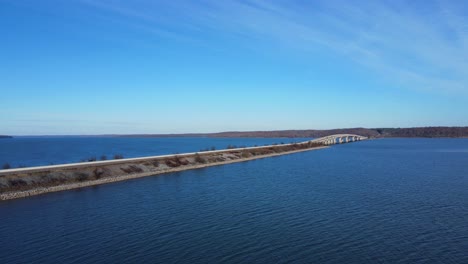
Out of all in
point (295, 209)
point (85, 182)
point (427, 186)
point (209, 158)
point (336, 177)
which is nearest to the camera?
point (295, 209)

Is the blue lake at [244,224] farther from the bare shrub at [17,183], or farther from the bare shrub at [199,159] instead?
the bare shrub at [199,159]

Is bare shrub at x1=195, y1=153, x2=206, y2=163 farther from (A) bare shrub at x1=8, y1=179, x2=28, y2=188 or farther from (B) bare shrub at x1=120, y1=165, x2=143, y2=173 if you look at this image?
(A) bare shrub at x1=8, y1=179, x2=28, y2=188

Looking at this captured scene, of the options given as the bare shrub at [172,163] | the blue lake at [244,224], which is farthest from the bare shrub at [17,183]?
the bare shrub at [172,163]

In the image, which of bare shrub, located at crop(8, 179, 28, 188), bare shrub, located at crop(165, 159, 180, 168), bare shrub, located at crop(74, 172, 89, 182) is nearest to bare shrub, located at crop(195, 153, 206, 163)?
bare shrub, located at crop(165, 159, 180, 168)

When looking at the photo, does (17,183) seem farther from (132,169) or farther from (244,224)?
(244,224)

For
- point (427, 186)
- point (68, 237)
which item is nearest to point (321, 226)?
point (68, 237)

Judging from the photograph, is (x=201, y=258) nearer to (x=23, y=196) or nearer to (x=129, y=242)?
(x=129, y=242)

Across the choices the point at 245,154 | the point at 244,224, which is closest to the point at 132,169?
the point at 244,224

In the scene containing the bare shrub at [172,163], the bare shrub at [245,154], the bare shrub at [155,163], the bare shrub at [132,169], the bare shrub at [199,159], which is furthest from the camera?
the bare shrub at [245,154]
